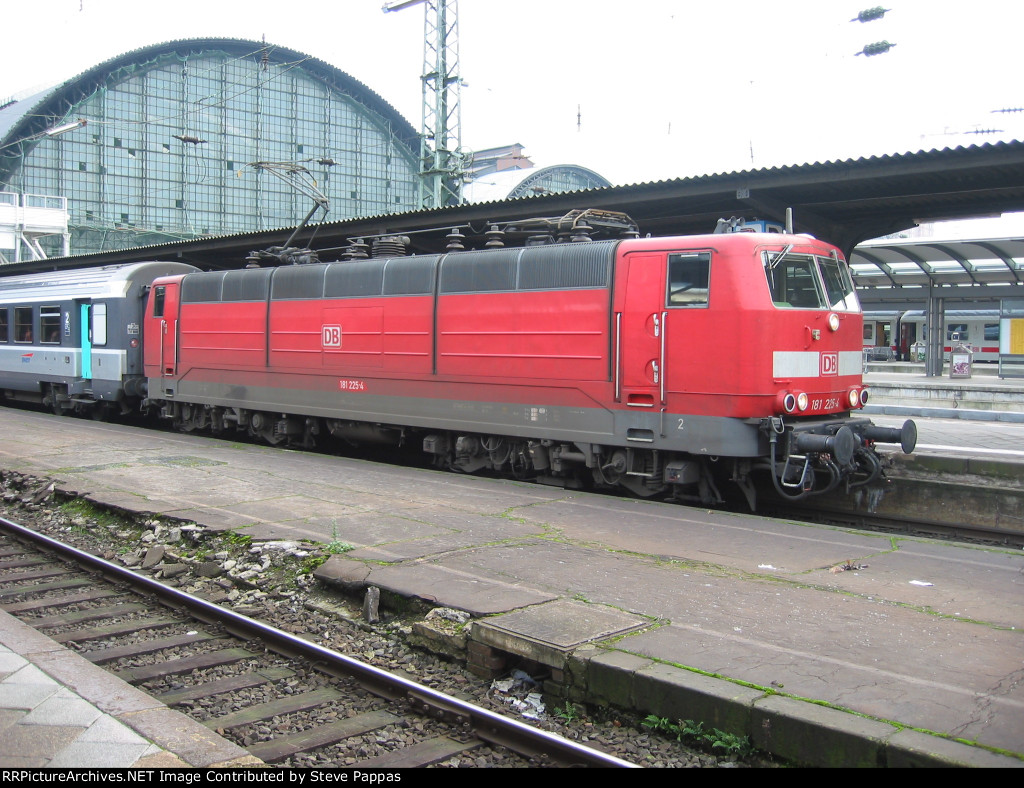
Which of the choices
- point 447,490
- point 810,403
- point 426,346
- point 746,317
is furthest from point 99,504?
point 810,403

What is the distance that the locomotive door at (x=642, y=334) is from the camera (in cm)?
964

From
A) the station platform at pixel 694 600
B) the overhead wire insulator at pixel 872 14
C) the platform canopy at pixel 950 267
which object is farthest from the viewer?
the platform canopy at pixel 950 267

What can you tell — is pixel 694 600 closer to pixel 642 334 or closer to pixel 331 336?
pixel 642 334

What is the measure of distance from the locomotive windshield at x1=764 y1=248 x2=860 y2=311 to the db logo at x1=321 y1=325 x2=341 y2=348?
718 centimetres

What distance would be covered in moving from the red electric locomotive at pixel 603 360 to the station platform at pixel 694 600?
0.80m

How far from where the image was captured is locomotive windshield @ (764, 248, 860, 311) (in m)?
9.27

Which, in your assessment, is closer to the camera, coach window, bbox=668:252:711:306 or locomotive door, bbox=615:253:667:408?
coach window, bbox=668:252:711:306

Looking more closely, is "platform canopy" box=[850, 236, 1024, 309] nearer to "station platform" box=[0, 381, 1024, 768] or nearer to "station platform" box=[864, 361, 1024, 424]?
"station platform" box=[864, 361, 1024, 424]

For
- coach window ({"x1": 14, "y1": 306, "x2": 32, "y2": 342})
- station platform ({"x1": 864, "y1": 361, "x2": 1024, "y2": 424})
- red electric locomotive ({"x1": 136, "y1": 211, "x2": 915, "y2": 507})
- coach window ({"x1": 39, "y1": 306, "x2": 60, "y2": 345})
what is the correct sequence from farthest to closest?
coach window ({"x1": 14, "y1": 306, "x2": 32, "y2": 342}), coach window ({"x1": 39, "y1": 306, "x2": 60, "y2": 345}), station platform ({"x1": 864, "y1": 361, "x2": 1024, "y2": 424}), red electric locomotive ({"x1": 136, "y1": 211, "x2": 915, "y2": 507})

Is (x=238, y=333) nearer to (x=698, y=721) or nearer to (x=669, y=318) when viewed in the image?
(x=669, y=318)

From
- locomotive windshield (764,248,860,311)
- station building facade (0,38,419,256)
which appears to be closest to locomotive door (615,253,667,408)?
locomotive windshield (764,248,860,311)

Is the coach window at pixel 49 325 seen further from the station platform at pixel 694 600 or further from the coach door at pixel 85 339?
the station platform at pixel 694 600

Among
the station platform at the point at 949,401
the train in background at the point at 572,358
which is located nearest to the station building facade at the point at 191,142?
the train in background at the point at 572,358

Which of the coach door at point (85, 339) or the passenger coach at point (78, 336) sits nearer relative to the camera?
the passenger coach at point (78, 336)
